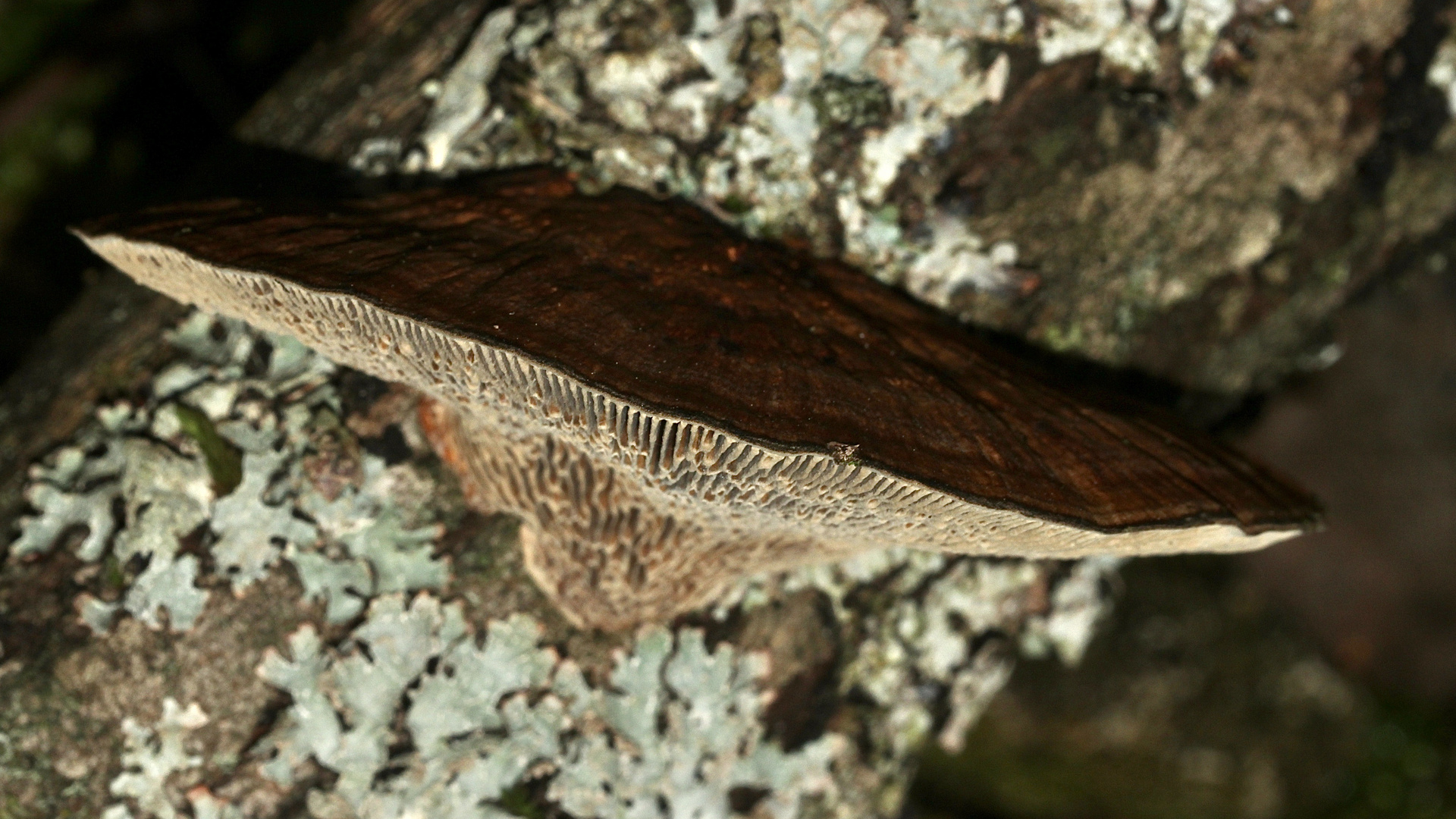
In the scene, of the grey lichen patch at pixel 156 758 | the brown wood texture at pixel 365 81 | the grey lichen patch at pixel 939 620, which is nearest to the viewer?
the grey lichen patch at pixel 156 758

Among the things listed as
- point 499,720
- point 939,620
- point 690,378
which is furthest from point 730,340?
point 939,620

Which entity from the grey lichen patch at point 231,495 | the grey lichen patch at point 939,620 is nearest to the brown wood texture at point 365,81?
the grey lichen patch at point 231,495

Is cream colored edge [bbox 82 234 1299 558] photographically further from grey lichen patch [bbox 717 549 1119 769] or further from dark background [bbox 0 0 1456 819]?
dark background [bbox 0 0 1456 819]

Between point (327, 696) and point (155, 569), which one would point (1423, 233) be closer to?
point (327, 696)

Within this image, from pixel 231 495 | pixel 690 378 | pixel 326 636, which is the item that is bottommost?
pixel 326 636

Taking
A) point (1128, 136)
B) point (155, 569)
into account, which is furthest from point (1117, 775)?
point (155, 569)

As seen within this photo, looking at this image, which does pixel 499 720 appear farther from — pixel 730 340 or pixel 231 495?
pixel 730 340

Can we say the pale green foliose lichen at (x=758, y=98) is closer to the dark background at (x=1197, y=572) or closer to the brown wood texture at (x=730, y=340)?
the brown wood texture at (x=730, y=340)
